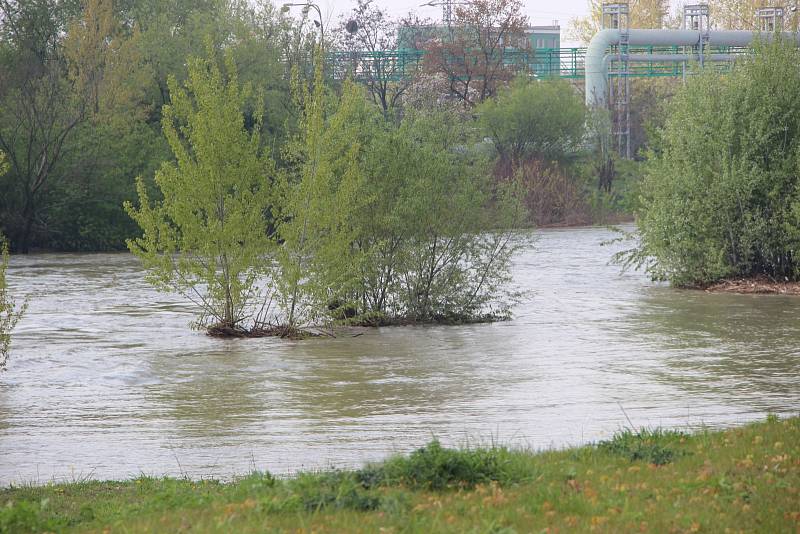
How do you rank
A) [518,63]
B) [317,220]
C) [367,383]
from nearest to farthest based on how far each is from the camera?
1. [367,383]
2. [317,220]
3. [518,63]

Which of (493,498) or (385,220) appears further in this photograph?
(385,220)

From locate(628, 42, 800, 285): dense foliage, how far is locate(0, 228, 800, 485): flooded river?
1429mm

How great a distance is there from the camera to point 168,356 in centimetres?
1942

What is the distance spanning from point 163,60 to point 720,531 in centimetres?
4634

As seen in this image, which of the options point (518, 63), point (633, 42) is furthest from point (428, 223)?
point (518, 63)

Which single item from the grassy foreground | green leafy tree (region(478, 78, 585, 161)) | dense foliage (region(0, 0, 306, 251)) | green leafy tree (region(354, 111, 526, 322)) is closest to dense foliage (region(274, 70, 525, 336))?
green leafy tree (region(354, 111, 526, 322))

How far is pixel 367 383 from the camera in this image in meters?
16.4

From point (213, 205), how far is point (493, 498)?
15.1 meters

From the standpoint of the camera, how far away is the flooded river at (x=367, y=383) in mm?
11945

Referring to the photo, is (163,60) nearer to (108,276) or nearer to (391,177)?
(108,276)

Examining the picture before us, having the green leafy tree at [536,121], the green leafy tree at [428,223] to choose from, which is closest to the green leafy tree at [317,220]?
the green leafy tree at [428,223]

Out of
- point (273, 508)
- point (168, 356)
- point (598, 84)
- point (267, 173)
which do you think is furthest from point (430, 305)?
point (598, 84)

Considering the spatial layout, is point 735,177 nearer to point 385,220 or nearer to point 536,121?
point 385,220

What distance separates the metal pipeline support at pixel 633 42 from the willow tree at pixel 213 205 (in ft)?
135
